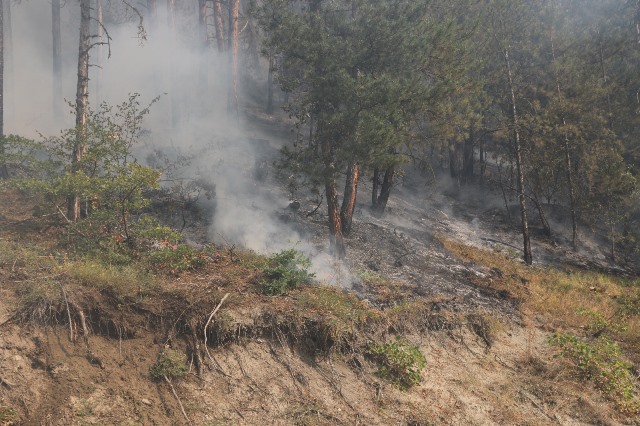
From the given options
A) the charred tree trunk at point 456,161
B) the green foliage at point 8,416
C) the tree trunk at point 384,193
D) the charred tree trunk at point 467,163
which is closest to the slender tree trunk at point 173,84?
the tree trunk at point 384,193

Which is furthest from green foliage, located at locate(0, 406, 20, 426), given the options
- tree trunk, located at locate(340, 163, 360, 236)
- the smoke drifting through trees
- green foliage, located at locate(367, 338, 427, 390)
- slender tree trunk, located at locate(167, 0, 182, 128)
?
slender tree trunk, located at locate(167, 0, 182, 128)

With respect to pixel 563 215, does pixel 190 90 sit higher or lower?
higher

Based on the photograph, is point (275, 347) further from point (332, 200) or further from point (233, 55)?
point (233, 55)

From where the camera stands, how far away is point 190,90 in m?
28.8

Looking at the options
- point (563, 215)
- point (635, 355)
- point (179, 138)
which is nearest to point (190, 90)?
point (179, 138)

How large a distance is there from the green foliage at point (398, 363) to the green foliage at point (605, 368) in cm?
329

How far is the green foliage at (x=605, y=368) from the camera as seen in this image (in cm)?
801

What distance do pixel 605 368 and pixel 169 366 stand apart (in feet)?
26.9

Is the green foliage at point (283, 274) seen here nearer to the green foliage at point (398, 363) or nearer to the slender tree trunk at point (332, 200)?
the green foliage at point (398, 363)

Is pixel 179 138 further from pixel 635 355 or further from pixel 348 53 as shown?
pixel 635 355

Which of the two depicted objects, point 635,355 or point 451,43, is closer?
point 635,355

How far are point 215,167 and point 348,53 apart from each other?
329 inches

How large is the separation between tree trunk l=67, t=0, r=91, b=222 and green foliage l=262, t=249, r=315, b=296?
173 inches

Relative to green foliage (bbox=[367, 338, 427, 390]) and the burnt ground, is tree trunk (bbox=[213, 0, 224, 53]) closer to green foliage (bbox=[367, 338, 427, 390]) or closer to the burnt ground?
the burnt ground
